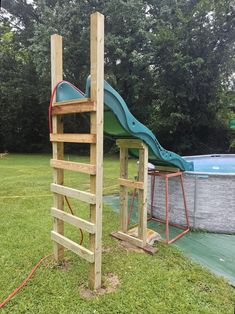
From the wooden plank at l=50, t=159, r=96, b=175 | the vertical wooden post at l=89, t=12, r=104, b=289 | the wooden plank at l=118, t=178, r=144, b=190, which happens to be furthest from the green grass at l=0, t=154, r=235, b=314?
the wooden plank at l=50, t=159, r=96, b=175

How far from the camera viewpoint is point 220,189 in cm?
361

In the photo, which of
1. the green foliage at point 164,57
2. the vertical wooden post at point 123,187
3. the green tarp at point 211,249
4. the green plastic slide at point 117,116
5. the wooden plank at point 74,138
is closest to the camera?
the wooden plank at point 74,138

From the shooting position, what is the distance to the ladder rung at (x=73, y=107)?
2.16 meters

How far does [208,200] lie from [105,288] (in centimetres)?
198

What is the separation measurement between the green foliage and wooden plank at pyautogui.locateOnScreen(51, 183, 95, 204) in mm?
8574

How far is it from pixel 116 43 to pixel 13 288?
10506 millimetres

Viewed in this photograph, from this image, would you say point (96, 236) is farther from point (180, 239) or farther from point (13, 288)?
point (180, 239)

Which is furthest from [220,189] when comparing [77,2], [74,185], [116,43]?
[77,2]

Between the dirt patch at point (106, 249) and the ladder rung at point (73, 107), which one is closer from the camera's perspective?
the ladder rung at point (73, 107)

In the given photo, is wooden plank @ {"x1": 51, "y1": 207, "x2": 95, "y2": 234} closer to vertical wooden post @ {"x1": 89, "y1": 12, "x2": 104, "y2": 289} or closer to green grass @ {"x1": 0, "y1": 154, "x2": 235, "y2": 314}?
vertical wooden post @ {"x1": 89, "y1": 12, "x2": 104, "y2": 289}

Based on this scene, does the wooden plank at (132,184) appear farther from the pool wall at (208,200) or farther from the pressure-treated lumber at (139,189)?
the pool wall at (208,200)

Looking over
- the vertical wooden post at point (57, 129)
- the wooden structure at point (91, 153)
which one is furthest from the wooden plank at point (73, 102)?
the vertical wooden post at point (57, 129)

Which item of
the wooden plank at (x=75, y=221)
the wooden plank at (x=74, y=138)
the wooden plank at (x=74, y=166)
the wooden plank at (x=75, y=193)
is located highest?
the wooden plank at (x=74, y=138)

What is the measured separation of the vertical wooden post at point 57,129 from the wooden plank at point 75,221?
7 cm
